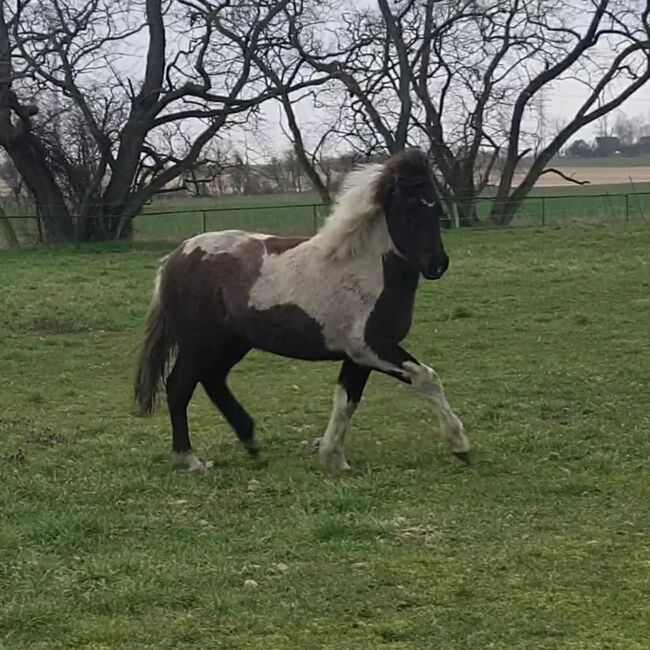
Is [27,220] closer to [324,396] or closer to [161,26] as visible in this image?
[161,26]

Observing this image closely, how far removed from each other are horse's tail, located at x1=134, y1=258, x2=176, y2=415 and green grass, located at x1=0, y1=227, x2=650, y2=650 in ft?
1.17

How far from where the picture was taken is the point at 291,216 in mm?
29984

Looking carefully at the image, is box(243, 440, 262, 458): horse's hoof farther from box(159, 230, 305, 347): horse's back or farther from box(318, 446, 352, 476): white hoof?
box(159, 230, 305, 347): horse's back

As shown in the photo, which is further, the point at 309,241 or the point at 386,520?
the point at 309,241

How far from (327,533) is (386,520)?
35cm

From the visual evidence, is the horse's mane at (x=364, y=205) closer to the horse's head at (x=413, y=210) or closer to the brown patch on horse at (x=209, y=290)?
the horse's head at (x=413, y=210)

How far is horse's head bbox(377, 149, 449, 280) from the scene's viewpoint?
6.62 metres

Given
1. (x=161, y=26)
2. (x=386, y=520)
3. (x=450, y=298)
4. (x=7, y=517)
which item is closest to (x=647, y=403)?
(x=386, y=520)

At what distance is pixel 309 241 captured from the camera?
7.00m

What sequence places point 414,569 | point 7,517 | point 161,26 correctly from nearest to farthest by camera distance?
point 414,569 → point 7,517 → point 161,26

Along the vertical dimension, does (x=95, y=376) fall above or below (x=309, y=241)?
below

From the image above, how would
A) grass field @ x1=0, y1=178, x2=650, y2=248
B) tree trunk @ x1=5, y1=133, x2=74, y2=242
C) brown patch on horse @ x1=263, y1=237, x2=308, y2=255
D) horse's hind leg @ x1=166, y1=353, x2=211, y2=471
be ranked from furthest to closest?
tree trunk @ x1=5, y1=133, x2=74, y2=242, grass field @ x1=0, y1=178, x2=650, y2=248, brown patch on horse @ x1=263, y1=237, x2=308, y2=255, horse's hind leg @ x1=166, y1=353, x2=211, y2=471

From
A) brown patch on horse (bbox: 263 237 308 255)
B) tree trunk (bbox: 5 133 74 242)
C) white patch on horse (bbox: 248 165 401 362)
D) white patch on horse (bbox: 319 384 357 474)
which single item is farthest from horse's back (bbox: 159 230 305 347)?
tree trunk (bbox: 5 133 74 242)

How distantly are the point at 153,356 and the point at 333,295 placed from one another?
1.32 metres
